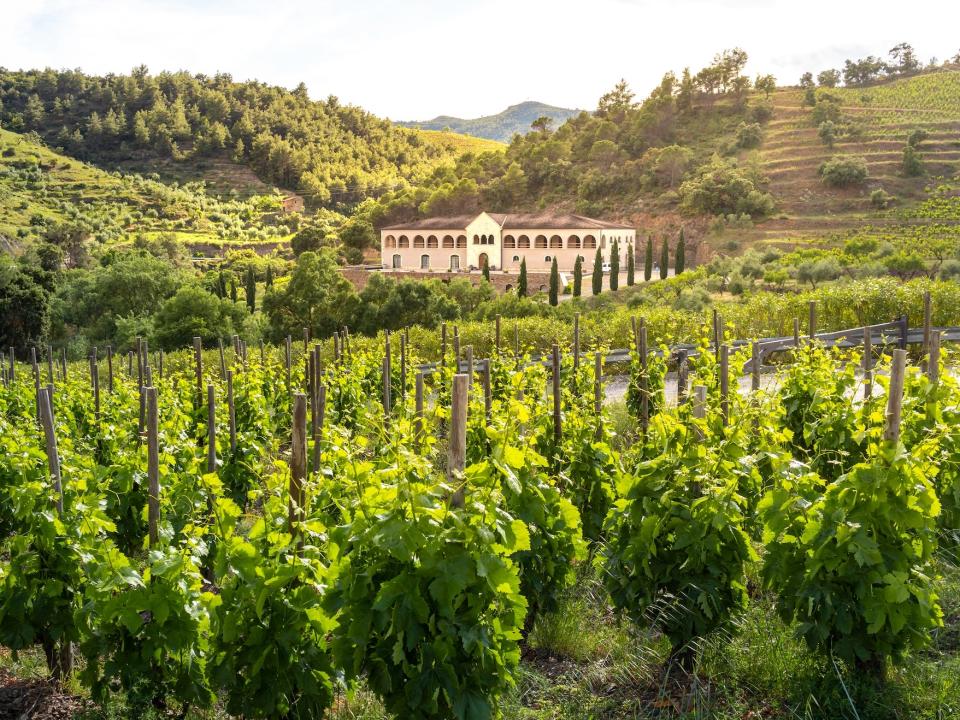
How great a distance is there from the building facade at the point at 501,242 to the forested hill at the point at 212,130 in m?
51.7

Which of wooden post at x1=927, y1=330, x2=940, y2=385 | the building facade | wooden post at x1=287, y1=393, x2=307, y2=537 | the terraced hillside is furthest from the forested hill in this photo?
wooden post at x1=287, y1=393, x2=307, y2=537

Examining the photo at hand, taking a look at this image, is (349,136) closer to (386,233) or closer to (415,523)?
(386,233)

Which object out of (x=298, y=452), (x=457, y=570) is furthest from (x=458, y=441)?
(x=298, y=452)

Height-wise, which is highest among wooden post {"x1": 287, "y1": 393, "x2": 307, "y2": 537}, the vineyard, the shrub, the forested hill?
the forested hill

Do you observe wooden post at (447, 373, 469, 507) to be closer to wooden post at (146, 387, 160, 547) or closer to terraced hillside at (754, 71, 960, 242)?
wooden post at (146, 387, 160, 547)

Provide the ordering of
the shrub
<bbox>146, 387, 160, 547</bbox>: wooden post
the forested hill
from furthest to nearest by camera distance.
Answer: the forested hill < the shrub < <bbox>146, 387, 160, 547</bbox>: wooden post

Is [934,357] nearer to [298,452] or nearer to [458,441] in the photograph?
[458,441]

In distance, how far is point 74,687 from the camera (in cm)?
477

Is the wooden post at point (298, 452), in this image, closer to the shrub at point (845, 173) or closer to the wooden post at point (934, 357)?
the wooden post at point (934, 357)

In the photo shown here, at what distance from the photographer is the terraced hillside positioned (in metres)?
53.1

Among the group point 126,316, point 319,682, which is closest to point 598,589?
point 319,682

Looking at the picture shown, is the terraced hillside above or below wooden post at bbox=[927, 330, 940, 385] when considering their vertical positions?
above

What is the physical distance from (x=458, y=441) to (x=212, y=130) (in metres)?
129

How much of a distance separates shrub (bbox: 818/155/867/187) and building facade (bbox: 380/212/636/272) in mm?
14875
